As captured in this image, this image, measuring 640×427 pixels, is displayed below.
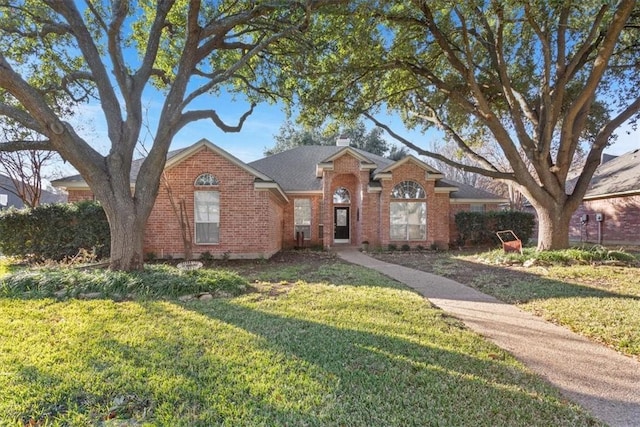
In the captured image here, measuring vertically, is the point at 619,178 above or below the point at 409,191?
above

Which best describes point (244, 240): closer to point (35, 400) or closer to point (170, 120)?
point (170, 120)

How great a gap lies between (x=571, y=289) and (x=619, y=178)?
55.2ft

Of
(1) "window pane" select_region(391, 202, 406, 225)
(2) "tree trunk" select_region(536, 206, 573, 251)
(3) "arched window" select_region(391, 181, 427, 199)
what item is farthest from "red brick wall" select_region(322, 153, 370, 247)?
(2) "tree trunk" select_region(536, 206, 573, 251)

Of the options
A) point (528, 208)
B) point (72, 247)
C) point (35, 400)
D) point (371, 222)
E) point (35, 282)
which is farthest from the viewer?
point (528, 208)

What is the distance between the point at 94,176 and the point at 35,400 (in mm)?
5511

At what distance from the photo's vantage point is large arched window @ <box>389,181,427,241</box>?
52.8 ft

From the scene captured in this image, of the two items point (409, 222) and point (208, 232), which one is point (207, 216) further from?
point (409, 222)

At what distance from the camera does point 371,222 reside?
53.3ft

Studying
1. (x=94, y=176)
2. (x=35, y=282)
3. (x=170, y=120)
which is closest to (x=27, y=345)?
(x=35, y=282)

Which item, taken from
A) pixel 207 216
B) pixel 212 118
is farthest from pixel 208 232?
pixel 212 118

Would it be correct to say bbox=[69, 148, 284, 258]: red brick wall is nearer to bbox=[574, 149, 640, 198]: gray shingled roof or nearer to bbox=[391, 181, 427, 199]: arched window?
bbox=[391, 181, 427, 199]: arched window

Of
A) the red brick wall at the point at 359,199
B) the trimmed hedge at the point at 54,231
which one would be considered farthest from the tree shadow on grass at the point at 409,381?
the red brick wall at the point at 359,199

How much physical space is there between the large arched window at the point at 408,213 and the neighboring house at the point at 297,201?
5cm

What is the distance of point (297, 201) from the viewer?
1766 cm
